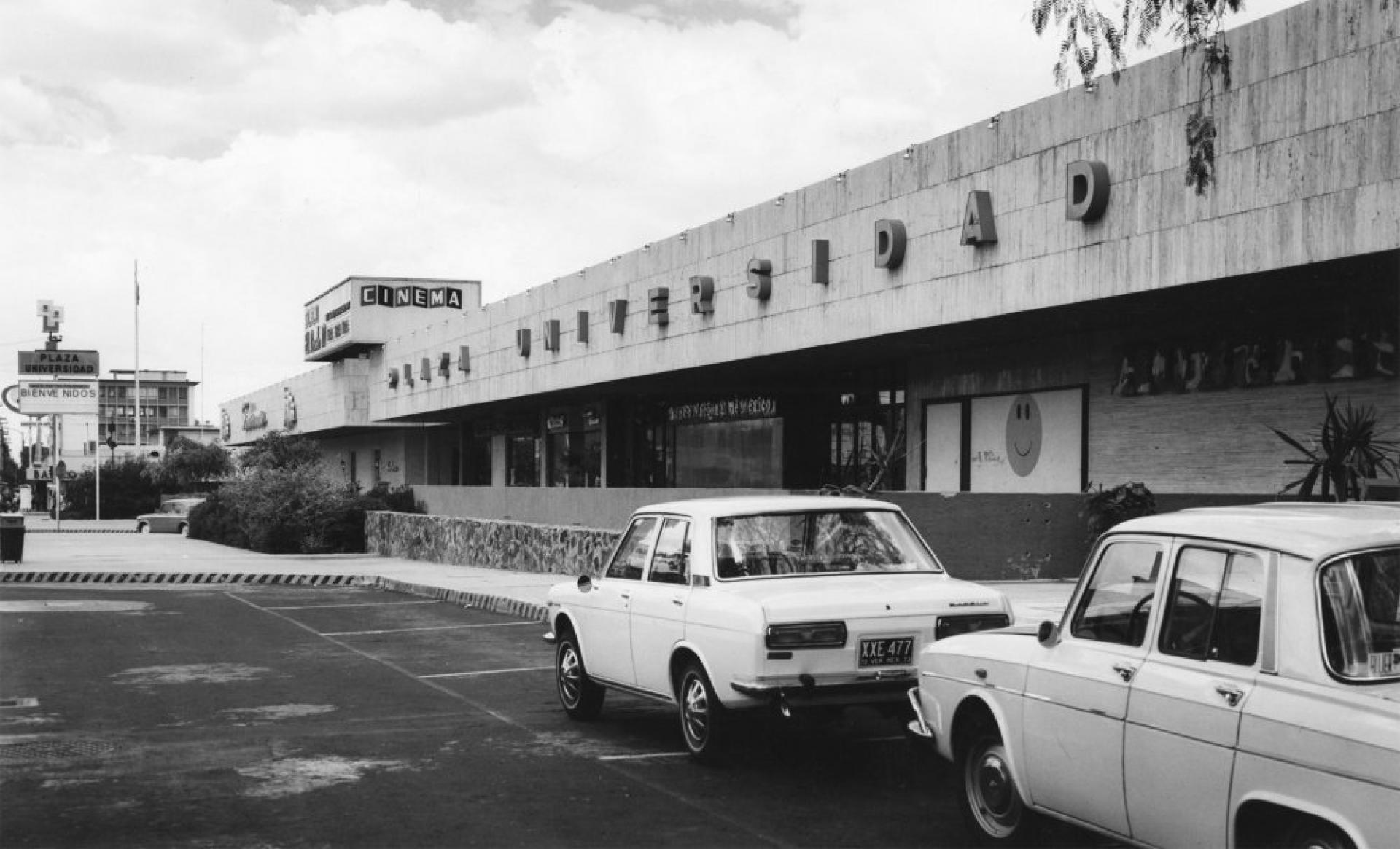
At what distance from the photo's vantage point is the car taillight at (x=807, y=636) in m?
8.07

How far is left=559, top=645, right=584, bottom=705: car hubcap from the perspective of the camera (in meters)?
10.5

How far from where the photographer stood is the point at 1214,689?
5.24 meters

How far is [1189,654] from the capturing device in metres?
5.50

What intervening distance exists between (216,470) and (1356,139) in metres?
90.2

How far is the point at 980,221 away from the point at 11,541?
2189 centimetres

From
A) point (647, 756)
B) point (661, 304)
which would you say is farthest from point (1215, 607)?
point (661, 304)

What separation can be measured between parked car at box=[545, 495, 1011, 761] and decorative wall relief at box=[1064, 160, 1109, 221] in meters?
9.73

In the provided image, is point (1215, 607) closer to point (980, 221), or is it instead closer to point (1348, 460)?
point (1348, 460)

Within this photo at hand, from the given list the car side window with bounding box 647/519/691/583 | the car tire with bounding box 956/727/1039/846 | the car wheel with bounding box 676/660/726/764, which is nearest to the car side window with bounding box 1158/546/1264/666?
the car tire with bounding box 956/727/1039/846

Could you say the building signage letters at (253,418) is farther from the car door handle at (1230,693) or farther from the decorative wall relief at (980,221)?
the car door handle at (1230,693)

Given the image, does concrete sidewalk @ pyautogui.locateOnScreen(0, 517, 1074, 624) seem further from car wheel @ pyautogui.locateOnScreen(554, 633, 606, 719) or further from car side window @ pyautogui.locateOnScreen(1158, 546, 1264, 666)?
car side window @ pyautogui.locateOnScreen(1158, 546, 1264, 666)

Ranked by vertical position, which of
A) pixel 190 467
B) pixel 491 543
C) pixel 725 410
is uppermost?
pixel 725 410

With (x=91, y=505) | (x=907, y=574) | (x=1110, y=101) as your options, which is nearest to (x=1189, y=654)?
(x=907, y=574)

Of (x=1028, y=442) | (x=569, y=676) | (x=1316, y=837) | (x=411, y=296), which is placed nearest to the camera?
(x=1316, y=837)
